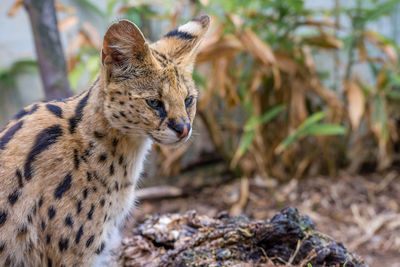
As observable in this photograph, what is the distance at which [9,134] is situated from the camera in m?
2.42

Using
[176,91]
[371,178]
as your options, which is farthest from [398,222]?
[176,91]

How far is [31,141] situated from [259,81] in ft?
12.3

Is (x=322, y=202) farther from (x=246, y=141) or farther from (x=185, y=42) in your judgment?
(x=185, y=42)

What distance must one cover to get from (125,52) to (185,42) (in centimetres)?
52

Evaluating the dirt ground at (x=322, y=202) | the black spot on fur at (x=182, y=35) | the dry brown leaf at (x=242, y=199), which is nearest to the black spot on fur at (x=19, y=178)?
the black spot on fur at (x=182, y=35)

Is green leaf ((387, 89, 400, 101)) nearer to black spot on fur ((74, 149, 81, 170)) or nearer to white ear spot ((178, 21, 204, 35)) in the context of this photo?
white ear spot ((178, 21, 204, 35))

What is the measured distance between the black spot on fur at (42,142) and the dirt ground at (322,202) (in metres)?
2.71

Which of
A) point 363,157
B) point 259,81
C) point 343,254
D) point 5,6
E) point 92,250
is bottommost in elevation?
point 363,157

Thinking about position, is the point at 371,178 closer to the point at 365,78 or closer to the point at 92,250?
the point at 365,78

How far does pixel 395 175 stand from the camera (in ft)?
20.2

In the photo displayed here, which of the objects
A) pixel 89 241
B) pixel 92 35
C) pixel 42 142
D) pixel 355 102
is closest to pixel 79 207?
pixel 89 241

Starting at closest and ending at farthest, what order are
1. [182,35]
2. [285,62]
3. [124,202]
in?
[124,202] < [182,35] < [285,62]

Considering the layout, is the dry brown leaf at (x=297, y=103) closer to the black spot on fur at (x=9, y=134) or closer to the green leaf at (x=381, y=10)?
the green leaf at (x=381, y=10)

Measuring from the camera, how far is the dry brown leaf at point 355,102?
5527 millimetres
